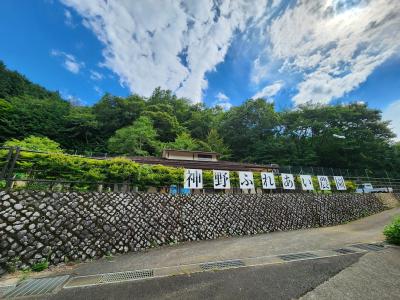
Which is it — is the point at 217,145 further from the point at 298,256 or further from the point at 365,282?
the point at 365,282

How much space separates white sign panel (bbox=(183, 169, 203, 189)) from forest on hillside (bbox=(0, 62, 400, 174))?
1333 cm

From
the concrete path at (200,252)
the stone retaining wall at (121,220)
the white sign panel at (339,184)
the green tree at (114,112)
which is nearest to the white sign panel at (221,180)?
the stone retaining wall at (121,220)

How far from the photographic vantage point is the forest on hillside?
912 inches

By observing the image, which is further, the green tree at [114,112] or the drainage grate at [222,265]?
the green tree at [114,112]

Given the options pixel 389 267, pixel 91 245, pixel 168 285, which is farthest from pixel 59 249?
pixel 389 267

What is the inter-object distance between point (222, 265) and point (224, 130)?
26.9 metres

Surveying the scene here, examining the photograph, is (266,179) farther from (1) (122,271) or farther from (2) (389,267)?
(1) (122,271)

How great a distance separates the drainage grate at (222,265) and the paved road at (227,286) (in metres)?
0.30

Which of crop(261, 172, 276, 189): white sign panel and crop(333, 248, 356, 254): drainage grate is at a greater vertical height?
crop(261, 172, 276, 189): white sign panel

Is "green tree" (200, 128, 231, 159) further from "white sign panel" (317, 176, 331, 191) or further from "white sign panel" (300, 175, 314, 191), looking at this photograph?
"white sign panel" (300, 175, 314, 191)

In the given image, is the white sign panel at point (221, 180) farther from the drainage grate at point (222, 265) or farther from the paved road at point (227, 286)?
the paved road at point (227, 286)

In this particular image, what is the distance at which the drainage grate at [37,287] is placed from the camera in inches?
142

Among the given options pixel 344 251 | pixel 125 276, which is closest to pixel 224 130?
pixel 344 251

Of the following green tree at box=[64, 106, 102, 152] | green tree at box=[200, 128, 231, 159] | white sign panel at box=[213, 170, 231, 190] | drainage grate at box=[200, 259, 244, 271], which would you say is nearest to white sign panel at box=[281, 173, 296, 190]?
white sign panel at box=[213, 170, 231, 190]
